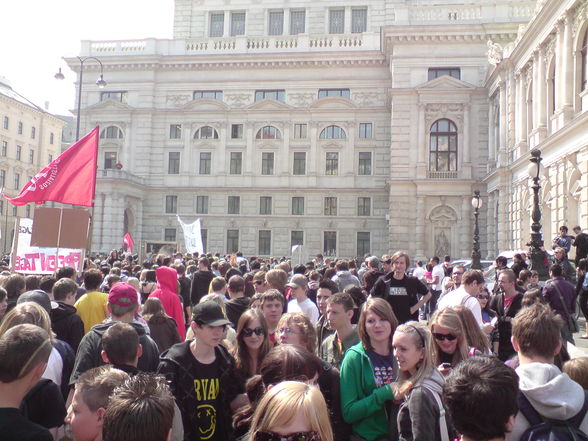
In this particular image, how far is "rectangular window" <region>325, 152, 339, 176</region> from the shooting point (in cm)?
4647

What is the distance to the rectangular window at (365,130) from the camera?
151 ft

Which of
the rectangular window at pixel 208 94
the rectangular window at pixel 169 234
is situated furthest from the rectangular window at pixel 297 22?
the rectangular window at pixel 169 234

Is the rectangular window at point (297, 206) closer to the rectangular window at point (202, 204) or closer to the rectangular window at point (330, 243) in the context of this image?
the rectangular window at point (330, 243)

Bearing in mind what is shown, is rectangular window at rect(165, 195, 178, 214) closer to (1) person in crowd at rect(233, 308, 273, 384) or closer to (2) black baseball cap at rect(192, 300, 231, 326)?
(1) person in crowd at rect(233, 308, 273, 384)

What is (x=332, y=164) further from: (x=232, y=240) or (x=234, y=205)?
(x=232, y=240)

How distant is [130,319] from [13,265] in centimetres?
679

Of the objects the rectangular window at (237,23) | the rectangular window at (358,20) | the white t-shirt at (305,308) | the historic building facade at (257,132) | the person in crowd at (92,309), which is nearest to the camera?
the person in crowd at (92,309)

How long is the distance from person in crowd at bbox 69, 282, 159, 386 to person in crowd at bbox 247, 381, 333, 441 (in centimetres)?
274

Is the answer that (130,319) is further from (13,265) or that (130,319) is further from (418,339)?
(13,265)

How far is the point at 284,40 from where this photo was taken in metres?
47.1

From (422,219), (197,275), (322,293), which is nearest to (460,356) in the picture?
(322,293)

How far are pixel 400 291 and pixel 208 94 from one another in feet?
135

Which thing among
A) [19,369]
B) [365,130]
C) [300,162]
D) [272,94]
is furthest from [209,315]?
[272,94]

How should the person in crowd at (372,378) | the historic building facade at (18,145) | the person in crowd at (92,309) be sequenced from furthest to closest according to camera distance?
the historic building facade at (18,145)
the person in crowd at (92,309)
the person in crowd at (372,378)
